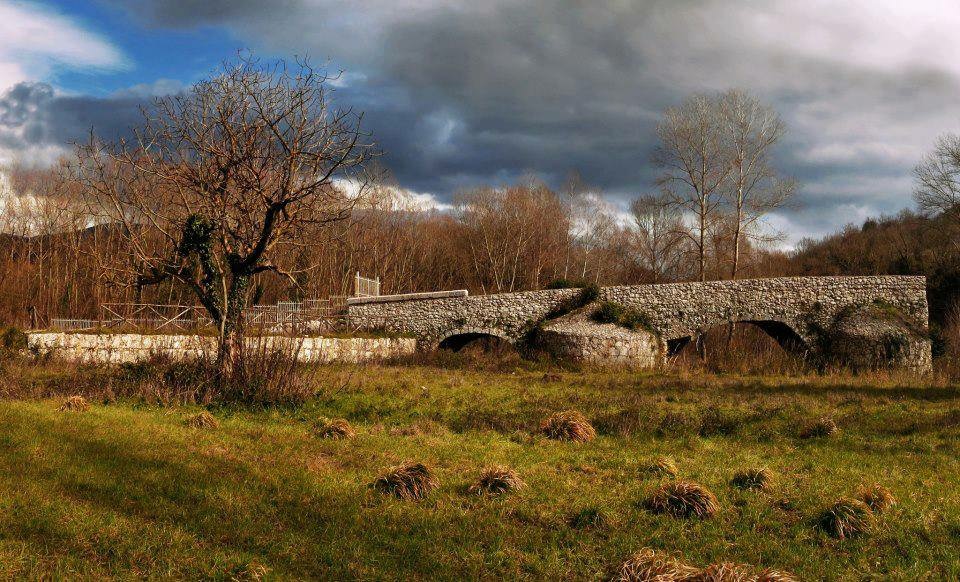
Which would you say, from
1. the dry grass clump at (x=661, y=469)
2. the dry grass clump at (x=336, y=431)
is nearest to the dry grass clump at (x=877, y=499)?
the dry grass clump at (x=661, y=469)

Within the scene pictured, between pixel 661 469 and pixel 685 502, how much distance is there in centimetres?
142

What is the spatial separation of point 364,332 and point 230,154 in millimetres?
15423

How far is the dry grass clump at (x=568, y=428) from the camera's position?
30.5 feet

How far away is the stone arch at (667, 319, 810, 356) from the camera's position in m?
25.5

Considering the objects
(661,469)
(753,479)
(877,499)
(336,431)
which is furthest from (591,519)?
(336,431)

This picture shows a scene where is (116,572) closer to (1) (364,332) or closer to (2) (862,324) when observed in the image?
(1) (364,332)

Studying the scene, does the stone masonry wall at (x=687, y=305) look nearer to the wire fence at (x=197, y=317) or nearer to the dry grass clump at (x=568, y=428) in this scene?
the wire fence at (x=197, y=317)

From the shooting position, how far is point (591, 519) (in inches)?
224

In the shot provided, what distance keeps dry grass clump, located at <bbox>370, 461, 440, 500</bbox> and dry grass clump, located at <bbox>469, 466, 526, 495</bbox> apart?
16.8 inches

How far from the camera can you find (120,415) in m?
9.45

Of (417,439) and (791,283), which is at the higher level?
(791,283)

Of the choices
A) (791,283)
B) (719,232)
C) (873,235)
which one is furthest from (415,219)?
(873,235)

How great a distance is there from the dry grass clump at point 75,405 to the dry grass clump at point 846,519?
→ 9774 mm

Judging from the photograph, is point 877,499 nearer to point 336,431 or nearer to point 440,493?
point 440,493
